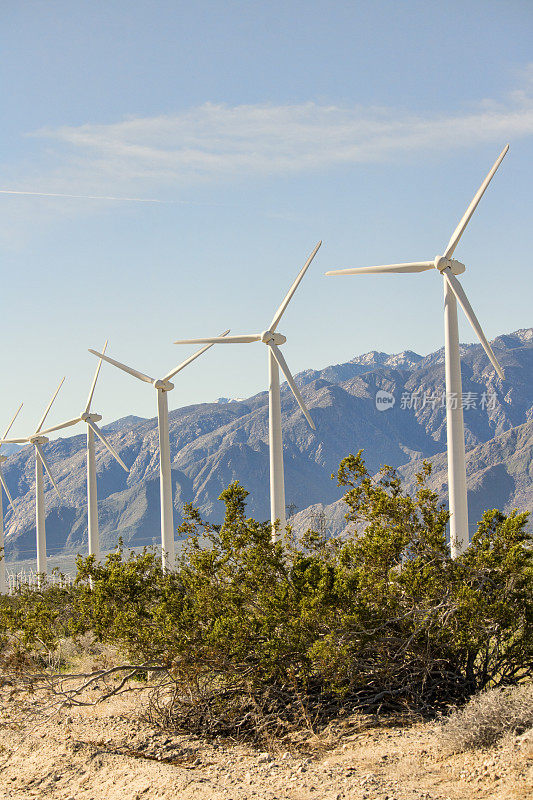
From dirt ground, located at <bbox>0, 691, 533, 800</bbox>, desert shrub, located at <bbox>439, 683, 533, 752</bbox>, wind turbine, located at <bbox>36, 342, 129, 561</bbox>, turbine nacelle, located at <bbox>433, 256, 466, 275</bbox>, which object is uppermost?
turbine nacelle, located at <bbox>433, 256, 466, 275</bbox>

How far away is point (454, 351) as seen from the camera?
2992 centimetres

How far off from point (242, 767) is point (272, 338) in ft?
92.3

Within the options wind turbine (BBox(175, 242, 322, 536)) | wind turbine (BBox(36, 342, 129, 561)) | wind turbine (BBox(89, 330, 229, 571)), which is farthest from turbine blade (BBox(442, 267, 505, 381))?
wind turbine (BBox(36, 342, 129, 561))

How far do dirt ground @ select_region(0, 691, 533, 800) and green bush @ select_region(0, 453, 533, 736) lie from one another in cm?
111

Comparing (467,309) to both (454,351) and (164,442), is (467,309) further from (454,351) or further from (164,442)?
(164,442)

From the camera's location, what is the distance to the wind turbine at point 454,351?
26656 mm

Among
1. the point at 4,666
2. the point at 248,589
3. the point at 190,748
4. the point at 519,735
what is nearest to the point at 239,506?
the point at 248,589

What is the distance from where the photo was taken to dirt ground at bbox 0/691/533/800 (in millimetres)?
14727

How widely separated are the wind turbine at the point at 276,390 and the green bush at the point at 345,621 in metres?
15.2

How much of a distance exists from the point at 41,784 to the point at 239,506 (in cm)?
869

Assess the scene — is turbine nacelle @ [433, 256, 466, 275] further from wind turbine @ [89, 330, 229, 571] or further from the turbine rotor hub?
wind turbine @ [89, 330, 229, 571]

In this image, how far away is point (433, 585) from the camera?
18406 millimetres

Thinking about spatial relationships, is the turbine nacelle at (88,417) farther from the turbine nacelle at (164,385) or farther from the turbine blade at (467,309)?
the turbine blade at (467,309)

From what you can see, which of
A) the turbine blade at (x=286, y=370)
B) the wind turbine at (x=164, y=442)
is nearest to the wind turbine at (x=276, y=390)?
the turbine blade at (x=286, y=370)
